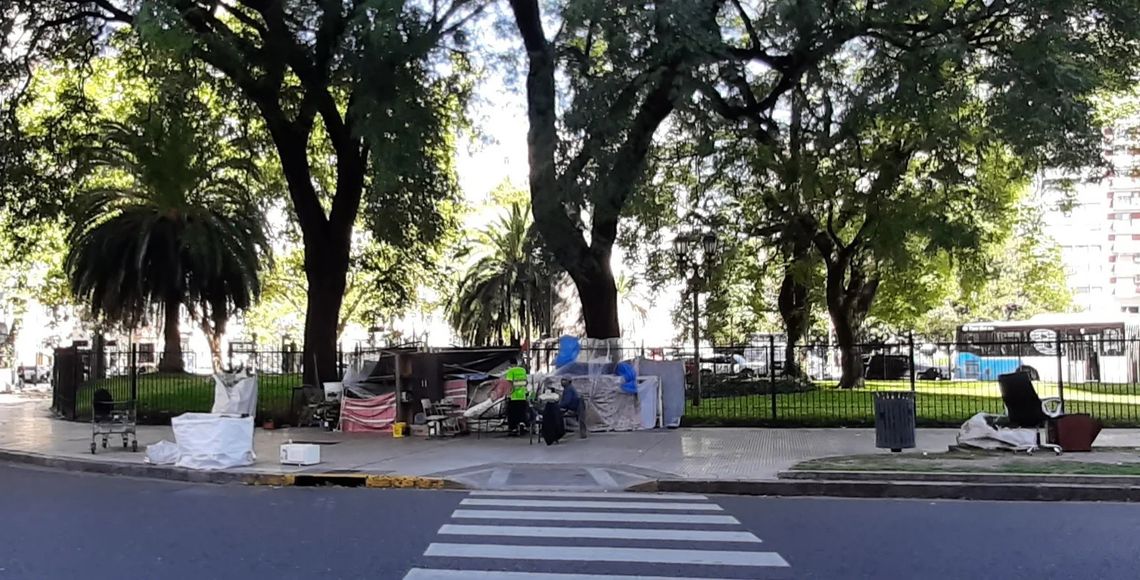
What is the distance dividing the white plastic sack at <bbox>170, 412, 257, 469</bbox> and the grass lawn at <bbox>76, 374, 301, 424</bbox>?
7.25m

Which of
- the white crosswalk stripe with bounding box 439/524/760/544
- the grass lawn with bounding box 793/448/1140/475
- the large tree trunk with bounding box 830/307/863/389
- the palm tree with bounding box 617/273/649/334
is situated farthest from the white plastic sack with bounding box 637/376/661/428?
the palm tree with bounding box 617/273/649/334

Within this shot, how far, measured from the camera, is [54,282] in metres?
48.3

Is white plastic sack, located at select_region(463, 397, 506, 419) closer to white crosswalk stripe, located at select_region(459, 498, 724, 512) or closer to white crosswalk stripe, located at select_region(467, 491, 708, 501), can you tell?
white crosswalk stripe, located at select_region(467, 491, 708, 501)

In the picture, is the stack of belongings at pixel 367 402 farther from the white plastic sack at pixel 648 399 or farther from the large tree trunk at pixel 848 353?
the large tree trunk at pixel 848 353

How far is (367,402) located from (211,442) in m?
5.65

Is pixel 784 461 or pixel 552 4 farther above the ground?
pixel 552 4

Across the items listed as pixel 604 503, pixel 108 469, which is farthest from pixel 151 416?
pixel 604 503

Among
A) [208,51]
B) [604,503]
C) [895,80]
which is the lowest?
[604,503]

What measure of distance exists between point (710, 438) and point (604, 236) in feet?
17.9

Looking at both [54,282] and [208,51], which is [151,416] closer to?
[208,51]

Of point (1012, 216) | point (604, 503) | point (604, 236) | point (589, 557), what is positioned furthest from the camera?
point (1012, 216)

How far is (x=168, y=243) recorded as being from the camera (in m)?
30.8

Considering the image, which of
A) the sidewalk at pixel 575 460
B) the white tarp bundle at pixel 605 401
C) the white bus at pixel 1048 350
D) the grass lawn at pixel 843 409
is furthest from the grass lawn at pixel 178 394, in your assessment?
the white bus at pixel 1048 350

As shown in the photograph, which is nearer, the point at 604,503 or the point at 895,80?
the point at 604,503
